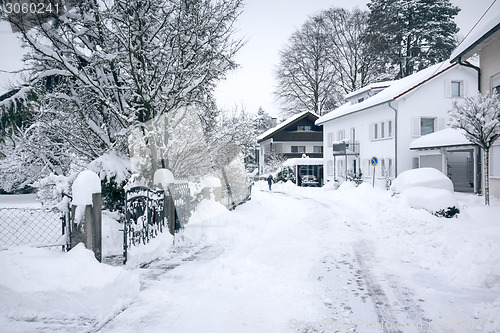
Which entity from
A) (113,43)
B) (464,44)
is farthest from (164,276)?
(464,44)

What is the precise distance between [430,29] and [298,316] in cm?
3772

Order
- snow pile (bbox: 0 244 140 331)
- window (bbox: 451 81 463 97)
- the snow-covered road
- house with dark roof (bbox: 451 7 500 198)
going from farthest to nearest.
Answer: window (bbox: 451 81 463 97)
house with dark roof (bbox: 451 7 500 198)
snow pile (bbox: 0 244 140 331)
the snow-covered road

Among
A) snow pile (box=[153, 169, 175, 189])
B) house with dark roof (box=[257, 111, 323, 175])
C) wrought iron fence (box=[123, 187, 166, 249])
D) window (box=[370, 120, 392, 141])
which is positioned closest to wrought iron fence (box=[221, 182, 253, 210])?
snow pile (box=[153, 169, 175, 189])

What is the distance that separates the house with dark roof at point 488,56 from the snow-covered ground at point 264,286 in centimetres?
742

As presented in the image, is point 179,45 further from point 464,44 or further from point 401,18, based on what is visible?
point 401,18

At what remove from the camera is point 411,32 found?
34594 millimetres

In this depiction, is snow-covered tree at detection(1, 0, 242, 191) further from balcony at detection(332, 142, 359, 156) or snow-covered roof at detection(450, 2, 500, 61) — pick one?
balcony at detection(332, 142, 359, 156)

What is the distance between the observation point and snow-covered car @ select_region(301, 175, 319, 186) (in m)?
36.8

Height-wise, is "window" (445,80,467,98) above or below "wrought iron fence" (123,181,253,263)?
above

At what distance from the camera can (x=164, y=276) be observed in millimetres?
6348

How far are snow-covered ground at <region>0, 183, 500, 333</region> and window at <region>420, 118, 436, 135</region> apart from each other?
16.3 m

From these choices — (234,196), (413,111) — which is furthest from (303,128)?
(234,196)

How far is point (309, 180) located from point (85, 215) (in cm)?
3300

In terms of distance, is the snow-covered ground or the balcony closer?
the snow-covered ground
